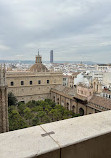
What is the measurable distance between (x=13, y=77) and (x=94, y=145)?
24.7 m

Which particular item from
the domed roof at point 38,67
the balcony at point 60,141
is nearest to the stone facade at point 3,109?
the balcony at point 60,141

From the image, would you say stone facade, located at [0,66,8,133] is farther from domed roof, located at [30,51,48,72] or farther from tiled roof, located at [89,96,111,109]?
domed roof, located at [30,51,48,72]

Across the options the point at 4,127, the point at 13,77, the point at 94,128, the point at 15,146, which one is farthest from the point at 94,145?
the point at 13,77

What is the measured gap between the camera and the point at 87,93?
17156mm

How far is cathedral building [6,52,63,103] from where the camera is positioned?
2506 cm

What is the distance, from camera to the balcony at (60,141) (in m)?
1.23

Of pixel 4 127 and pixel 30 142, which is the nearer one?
pixel 30 142

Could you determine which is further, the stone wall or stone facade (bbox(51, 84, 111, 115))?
the stone wall

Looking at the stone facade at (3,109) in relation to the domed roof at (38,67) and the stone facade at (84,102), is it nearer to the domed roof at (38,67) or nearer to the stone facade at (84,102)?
the stone facade at (84,102)

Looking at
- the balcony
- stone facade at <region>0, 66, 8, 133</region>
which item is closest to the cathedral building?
stone facade at <region>0, 66, 8, 133</region>

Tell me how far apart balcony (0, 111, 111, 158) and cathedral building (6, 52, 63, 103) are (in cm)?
2419

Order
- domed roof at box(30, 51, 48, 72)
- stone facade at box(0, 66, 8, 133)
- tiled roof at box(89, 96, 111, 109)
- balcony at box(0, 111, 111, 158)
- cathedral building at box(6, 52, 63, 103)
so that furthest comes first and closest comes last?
domed roof at box(30, 51, 48, 72) < cathedral building at box(6, 52, 63, 103) < tiled roof at box(89, 96, 111, 109) < stone facade at box(0, 66, 8, 133) < balcony at box(0, 111, 111, 158)

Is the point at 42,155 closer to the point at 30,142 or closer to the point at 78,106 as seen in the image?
the point at 30,142

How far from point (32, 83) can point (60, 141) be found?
83.6ft
